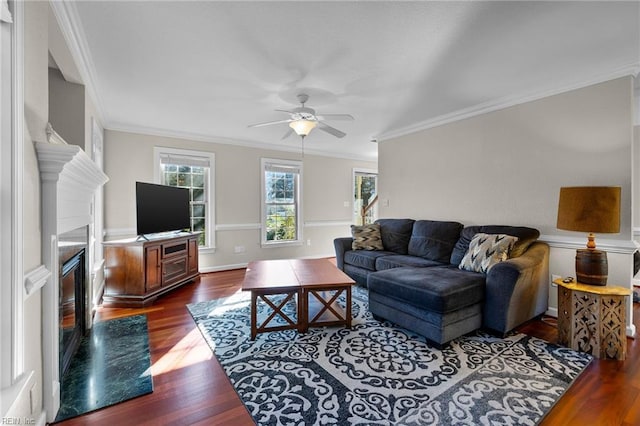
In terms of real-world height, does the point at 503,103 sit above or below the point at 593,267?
above

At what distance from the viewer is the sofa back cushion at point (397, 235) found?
4.13 meters

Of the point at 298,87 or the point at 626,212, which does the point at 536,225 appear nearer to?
the point at 626,212

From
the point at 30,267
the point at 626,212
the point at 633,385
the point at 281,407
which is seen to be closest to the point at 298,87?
the point at 30,267

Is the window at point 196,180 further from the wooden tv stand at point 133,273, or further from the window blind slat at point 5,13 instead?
the window blind slat at point 5,13

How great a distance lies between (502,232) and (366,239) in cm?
174

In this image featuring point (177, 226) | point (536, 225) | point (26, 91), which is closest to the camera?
point (26, 91)

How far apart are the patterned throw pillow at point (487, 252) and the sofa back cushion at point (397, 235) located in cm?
123

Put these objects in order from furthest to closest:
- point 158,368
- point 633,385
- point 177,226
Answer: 1. point 177,226
2. point 158,368
3. point 633,385

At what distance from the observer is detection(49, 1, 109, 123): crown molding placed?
175 cm

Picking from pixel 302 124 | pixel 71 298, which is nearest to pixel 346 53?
pixel 302 124

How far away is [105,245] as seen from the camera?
3.37 m

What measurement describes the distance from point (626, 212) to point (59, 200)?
4.25 m

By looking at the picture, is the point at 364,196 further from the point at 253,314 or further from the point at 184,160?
the point at 253,314

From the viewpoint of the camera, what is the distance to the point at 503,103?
3291mm
